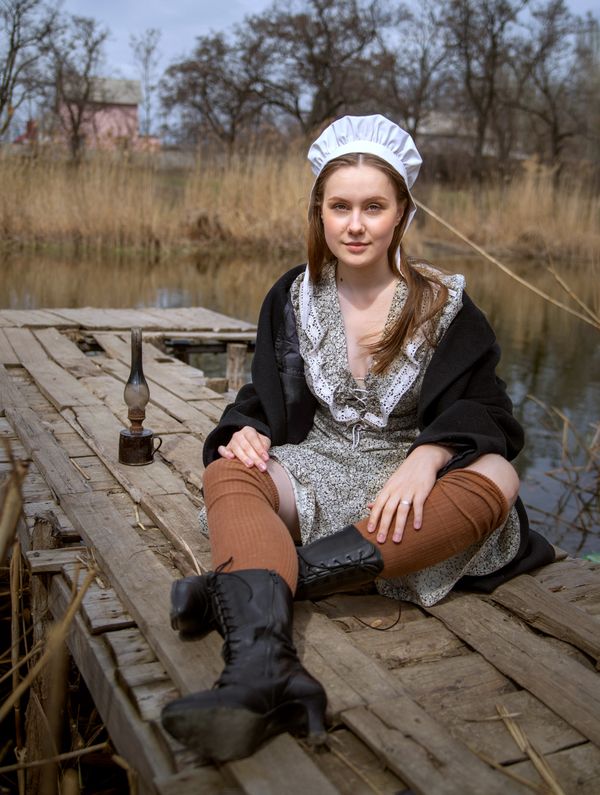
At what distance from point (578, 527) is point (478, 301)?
19.9ft

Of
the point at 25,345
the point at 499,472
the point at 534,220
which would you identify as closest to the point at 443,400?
the point at 499,472

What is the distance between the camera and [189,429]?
3445 millimetres

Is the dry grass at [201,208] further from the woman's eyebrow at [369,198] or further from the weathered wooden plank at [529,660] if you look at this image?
Result: the weathered wooden plank at [529,660]

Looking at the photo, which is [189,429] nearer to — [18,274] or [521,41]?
A: [18,274]

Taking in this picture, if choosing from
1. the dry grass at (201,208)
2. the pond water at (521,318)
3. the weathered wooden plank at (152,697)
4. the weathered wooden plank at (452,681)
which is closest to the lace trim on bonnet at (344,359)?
the weathered wooden plank at (452,681)

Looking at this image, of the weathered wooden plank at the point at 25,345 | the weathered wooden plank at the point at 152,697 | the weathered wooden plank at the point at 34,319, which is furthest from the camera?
the weathered wooden plank at the point at 34,319

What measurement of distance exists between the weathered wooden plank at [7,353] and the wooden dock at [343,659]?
1.59 metres

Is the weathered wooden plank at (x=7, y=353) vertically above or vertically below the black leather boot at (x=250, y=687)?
below

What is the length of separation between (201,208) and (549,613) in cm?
1056

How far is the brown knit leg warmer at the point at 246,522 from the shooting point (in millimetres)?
1796

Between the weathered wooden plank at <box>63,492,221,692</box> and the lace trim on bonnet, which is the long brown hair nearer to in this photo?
the lace trim on bonnet

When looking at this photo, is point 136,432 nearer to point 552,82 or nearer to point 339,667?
point 339,667

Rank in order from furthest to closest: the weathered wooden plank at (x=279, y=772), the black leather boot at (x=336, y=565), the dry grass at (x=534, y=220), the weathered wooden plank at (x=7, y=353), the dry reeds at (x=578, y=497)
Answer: the dry grass at (x=534, y=220) < the weathered wooden plank at (x=7, y=353) < the dry reeds at (x=578, y=497) < the black leather boot at (x=336, y=565) < the weathered wooden plank at (x=279, y=772)

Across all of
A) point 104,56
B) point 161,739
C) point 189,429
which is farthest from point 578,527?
point 104,56
